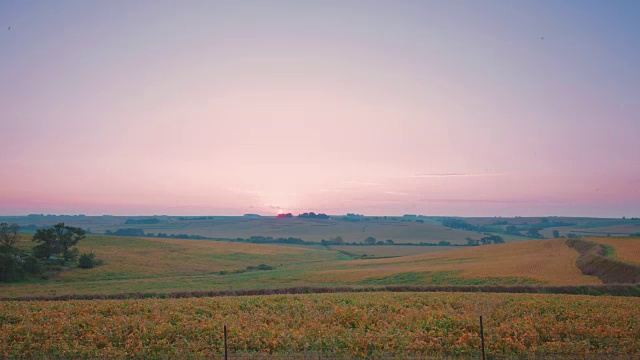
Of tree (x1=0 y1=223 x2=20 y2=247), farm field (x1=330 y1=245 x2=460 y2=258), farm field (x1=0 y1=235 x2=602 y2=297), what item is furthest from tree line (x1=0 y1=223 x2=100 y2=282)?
farm field (x1=330 y1=245 x2=460 y2=258)

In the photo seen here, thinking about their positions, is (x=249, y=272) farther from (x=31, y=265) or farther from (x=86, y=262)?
(x=31, y=265)

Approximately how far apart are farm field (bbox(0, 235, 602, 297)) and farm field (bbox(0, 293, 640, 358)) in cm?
1692

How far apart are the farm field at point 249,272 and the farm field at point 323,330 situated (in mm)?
16924

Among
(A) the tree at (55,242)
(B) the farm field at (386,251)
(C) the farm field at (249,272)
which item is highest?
(A) the tree at (55,242)

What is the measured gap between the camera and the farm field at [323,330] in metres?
12.5

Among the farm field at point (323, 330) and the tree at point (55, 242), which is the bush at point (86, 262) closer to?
the tree at point (55, 242)

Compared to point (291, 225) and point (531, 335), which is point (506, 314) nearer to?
point (531, 335)

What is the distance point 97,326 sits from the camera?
15398 millimetres

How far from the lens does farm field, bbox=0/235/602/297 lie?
3681cm

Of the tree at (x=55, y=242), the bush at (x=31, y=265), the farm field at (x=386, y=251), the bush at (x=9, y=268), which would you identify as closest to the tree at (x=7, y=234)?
the tree at (x=55, y=242)

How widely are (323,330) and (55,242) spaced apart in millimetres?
54443

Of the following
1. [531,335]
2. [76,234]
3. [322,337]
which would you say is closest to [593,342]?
[531,335]

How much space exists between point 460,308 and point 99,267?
5011 cm

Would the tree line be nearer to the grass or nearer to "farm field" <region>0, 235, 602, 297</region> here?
"farm field" <region>0, 235, 602, 297</region>
